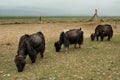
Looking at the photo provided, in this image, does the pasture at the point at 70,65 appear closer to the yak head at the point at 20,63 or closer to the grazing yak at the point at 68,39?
the yak head at the point at 20,63

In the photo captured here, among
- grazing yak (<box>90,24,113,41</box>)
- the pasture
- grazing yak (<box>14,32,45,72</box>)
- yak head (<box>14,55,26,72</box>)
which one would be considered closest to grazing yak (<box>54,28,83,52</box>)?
the pasture

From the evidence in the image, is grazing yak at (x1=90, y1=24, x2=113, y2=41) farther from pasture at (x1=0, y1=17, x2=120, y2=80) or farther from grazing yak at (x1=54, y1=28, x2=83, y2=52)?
grazing yak at (x1=54, y1=28, x2=83, y2=52)

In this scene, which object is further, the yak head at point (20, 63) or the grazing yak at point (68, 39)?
the grazing yak at point (68, 39)

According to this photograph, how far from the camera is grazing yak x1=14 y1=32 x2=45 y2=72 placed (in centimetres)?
1645

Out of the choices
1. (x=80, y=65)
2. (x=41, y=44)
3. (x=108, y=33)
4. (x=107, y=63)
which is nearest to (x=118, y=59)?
(x=107, y=63)

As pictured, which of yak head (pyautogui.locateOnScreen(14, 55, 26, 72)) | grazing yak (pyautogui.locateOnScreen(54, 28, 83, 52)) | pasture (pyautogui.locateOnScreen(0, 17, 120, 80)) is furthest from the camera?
grazing yak (pyautogui.locateOnScreen(54, 28, 83, 52))

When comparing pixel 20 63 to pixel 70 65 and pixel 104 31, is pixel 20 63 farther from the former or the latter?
pixel 104 31

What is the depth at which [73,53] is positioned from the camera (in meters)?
22.1

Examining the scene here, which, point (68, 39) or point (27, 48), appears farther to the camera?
point (68, 39)

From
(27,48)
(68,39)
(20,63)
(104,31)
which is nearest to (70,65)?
(27,48)

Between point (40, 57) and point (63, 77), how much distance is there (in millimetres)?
5313

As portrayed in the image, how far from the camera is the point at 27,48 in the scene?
17875 millimetres

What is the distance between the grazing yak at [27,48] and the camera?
16453 mm

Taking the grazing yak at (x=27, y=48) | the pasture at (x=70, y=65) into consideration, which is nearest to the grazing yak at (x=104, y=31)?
the pasture at (x=70, y=65)
